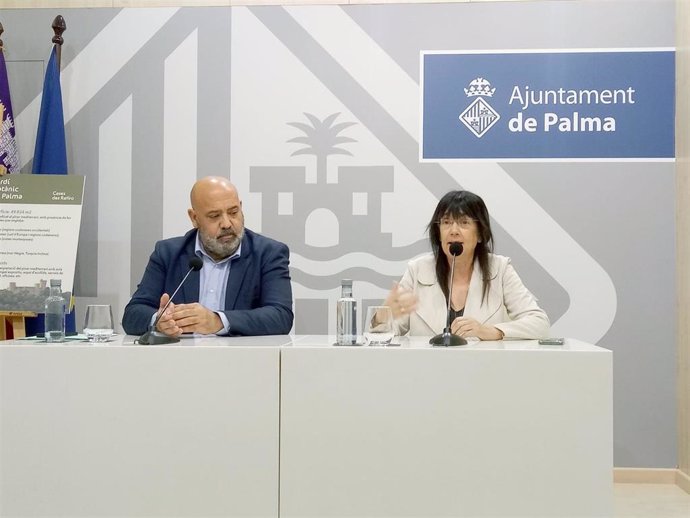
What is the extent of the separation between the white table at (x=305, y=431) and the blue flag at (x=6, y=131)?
234 cm

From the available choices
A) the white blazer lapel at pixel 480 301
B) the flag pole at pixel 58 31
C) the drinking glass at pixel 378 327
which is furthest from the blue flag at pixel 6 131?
the drinking glass at pixel 378 327

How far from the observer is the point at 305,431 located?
2.18 metres

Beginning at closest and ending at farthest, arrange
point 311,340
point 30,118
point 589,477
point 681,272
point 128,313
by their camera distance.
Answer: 1. point 589,477
2. point 311,340
3. point 128,313
4. point 681,272
5. point 30,118

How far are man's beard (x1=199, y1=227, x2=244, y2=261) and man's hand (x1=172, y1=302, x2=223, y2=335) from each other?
20.8 inches

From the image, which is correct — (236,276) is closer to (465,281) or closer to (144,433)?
(465,281)

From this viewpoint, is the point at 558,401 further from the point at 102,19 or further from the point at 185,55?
the point at 102,19

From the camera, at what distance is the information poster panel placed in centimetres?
410

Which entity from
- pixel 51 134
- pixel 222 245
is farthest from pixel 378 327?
→ pixel 51 134

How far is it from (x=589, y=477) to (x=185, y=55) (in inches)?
133

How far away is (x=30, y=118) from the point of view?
4.59 m

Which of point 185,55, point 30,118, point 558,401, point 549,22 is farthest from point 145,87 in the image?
point 558,401

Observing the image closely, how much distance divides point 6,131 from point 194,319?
2312 millimetres

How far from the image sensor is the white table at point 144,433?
2178 millimetres

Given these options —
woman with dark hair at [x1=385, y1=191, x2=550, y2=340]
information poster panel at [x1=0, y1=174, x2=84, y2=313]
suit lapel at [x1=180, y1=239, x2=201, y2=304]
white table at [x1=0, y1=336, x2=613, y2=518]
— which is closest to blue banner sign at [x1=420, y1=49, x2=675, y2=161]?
woman with dark hair at [x1=385, y1=191, x2=550, y2=340]
